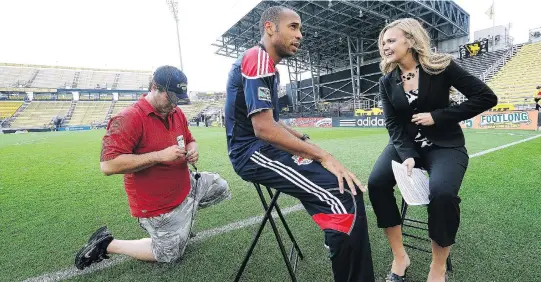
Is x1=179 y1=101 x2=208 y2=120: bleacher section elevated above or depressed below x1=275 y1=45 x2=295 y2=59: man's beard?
above

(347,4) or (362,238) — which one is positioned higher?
(347,4)

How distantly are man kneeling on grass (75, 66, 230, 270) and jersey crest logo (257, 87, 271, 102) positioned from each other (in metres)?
1.09

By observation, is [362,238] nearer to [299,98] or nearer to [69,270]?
[69,270]

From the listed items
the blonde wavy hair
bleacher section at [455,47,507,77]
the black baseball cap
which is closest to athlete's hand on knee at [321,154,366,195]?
the blonde wavy hair

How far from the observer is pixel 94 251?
8.25ft

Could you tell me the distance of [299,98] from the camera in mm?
44594

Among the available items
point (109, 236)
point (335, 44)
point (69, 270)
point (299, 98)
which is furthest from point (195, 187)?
point (299, 98)

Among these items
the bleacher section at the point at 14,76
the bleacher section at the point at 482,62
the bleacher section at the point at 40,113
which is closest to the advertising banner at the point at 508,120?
the bleacher section at the point at 482,62

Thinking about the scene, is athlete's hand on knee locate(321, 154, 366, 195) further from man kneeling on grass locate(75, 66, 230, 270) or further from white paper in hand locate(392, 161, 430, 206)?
man kneeling on grass locate(75, 66, 230, 270)

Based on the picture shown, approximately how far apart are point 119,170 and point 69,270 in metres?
1.04

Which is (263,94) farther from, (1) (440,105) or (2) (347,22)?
(2) (347,22)

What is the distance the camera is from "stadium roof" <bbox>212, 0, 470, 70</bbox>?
24.8m

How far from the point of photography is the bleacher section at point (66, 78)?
203 feet

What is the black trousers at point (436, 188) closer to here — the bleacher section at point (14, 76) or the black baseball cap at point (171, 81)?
the black baseball cap at point (171, 81)
